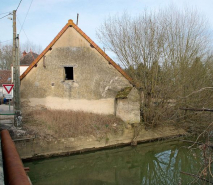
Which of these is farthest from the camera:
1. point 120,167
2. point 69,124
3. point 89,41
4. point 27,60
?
point 27,60

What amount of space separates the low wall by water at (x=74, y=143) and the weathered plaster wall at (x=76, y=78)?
84.8 inches

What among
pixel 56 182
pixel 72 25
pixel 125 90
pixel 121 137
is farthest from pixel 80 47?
pixel 56 182

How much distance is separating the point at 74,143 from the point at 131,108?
3.96 meters

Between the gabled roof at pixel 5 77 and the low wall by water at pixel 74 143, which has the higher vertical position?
the gabled roof at pixel 5 77

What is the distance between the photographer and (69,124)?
449 inches

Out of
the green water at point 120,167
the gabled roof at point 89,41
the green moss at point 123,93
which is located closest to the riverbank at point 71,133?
the green water at point 120,167

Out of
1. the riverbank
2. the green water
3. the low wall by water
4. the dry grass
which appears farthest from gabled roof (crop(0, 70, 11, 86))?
the green water

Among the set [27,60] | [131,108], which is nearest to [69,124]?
[131,108]

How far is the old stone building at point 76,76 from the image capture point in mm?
13242

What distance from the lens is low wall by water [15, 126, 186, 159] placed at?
969 centimetres

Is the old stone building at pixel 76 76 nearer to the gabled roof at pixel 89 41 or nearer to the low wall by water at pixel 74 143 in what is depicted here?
the gabled roof at pixel 89 41

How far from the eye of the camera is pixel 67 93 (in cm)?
1344

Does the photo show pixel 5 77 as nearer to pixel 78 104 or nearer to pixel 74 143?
pixel 78 104

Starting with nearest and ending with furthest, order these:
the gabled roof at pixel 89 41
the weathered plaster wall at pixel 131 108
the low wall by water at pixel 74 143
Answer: the low wall by water at pixel 74 143
the weathered plaster wall at pixel 131 108
the gabled roof at pixel 89 41
